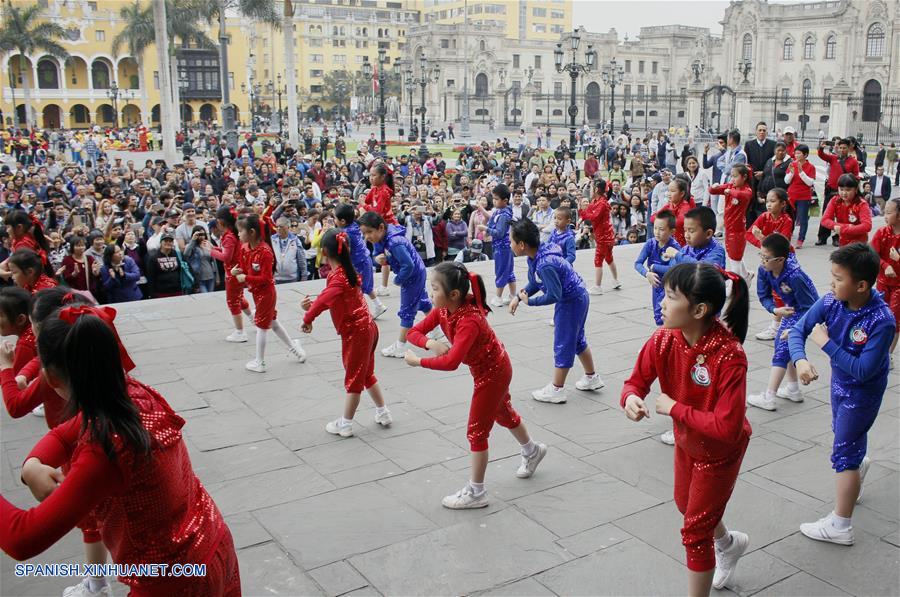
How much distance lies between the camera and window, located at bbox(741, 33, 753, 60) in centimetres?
6762

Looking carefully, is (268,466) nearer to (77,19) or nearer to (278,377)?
(278,377)

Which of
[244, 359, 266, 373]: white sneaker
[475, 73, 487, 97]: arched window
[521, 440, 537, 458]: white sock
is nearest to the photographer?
[521, 440, 537, 458]: white sock

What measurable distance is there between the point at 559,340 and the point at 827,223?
145 inches

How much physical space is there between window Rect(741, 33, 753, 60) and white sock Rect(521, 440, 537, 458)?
227 feet

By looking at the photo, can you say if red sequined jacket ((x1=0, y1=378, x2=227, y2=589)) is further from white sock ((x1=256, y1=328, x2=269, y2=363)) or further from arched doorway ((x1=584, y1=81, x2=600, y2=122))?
arched doorway ((x1=584, y1=81, x2=600, y2=122))

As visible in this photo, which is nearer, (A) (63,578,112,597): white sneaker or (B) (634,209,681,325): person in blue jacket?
(A) (63,578,112,597): white sneaker

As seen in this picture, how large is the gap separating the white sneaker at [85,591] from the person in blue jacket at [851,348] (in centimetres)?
370

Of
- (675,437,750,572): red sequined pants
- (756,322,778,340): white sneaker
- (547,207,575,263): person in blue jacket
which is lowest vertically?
(756,322,778,340): white sneaker

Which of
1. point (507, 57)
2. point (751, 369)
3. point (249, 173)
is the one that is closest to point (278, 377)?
point (751, 369)

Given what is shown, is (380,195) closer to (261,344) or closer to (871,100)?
(261,344)

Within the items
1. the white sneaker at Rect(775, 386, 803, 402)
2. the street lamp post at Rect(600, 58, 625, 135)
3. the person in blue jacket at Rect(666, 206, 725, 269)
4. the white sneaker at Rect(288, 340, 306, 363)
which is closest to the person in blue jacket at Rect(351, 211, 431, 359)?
the white sneaker at Rect(288, 340, 306, 363)

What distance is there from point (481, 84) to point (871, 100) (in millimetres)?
39212

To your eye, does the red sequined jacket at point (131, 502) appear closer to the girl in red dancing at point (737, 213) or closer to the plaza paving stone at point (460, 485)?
the plaza paving stone at point (460, 485)

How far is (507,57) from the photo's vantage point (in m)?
89.3
